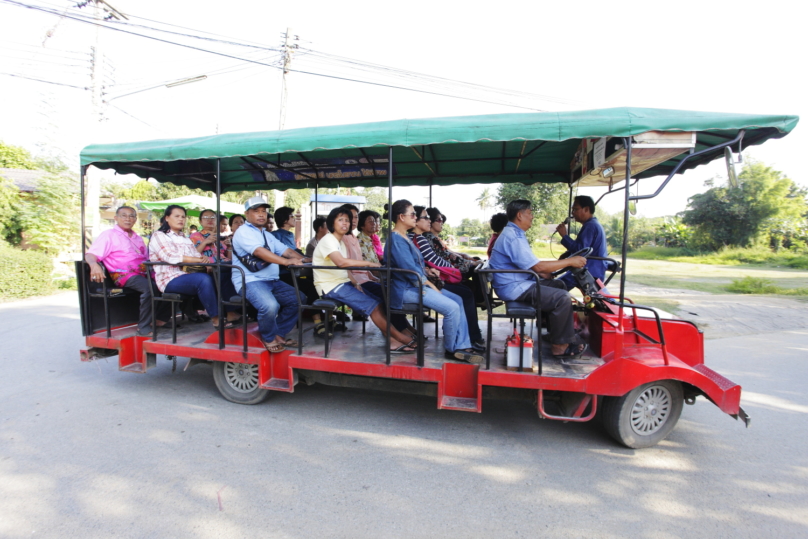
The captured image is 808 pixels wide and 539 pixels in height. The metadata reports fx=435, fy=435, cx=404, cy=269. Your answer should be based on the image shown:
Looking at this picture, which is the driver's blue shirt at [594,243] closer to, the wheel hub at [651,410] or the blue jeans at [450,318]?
the wheel hub at [651,410]

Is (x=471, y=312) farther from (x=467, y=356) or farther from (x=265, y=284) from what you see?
(x=265, y=284)

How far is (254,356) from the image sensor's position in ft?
12.9

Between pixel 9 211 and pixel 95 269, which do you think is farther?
pixel 9 211

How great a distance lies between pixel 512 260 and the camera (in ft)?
11.9

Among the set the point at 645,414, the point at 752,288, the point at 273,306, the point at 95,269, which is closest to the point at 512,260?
the point at 645,414

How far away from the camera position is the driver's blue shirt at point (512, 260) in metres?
3.56

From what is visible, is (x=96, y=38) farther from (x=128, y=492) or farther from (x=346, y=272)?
(x=128, y=492)

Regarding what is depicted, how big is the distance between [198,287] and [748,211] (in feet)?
126

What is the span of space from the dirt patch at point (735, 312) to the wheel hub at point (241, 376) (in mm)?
7482

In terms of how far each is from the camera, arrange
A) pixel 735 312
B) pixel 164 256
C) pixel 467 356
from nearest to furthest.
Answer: pixel 467 356
pixel 164 256
pixel 735 312

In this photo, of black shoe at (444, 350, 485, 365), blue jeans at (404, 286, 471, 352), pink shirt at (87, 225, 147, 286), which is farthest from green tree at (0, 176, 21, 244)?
black shoe at (444, 350, 485, 365)

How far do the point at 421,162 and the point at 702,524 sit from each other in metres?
4.31

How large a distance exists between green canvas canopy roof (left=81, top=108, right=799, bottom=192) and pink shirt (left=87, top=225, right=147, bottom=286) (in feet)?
2.39

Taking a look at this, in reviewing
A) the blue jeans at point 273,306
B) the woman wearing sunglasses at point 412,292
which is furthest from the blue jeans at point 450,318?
the blue jeans at point 273,306
